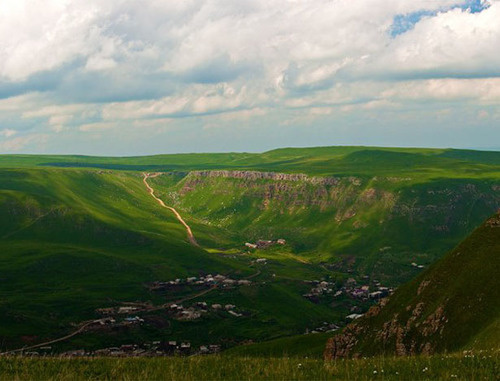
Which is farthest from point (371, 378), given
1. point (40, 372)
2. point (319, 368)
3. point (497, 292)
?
point (497, 292)

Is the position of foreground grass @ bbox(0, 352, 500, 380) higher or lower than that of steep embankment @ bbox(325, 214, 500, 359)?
higher

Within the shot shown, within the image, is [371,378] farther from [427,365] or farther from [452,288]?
[452,288]

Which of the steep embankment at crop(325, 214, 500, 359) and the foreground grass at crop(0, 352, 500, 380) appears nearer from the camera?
the foreground grass at crop(0, 352, 500, 380)

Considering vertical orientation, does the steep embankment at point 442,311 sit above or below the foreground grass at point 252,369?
below

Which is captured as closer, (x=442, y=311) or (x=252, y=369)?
(x=252, y=369)

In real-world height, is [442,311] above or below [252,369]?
below
